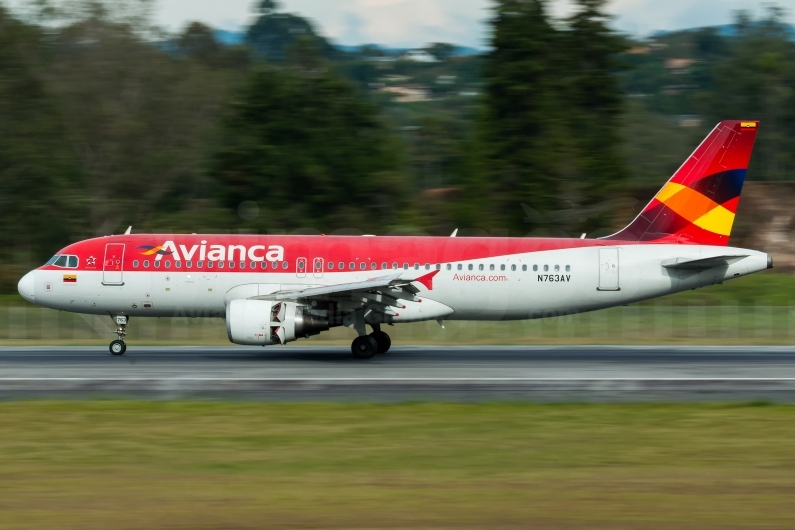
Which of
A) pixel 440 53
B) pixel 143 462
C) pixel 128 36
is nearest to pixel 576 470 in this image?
pixel 143 462

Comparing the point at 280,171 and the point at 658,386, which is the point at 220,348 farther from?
the point at 280,171

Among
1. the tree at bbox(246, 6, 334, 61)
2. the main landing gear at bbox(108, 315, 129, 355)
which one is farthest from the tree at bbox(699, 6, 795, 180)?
the tree at bbox(246, 6, 334, 61)

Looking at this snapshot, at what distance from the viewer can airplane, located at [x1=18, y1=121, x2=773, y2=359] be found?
27359mm

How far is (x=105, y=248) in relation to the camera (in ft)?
91.6

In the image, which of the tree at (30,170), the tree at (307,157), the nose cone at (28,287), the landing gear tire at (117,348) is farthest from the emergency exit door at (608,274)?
the tree at (30,170)

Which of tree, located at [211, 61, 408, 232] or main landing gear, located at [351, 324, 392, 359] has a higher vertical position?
tree, located at [211, 61, 408, 232]

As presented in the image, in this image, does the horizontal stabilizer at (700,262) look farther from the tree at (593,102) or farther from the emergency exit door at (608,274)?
the tree at (593,102)

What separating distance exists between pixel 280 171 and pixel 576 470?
139 feet

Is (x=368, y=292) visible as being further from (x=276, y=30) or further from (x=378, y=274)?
(x=276, y=30)

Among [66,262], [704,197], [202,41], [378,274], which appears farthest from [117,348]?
[202,41]

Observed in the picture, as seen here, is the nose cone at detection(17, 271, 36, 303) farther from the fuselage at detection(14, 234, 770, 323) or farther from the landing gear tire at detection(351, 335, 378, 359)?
the landing gear tire at detection(351, 335, 378, 359)

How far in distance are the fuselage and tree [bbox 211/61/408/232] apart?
2446cm

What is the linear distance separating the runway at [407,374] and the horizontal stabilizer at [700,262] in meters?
2.56

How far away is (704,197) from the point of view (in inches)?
1147
